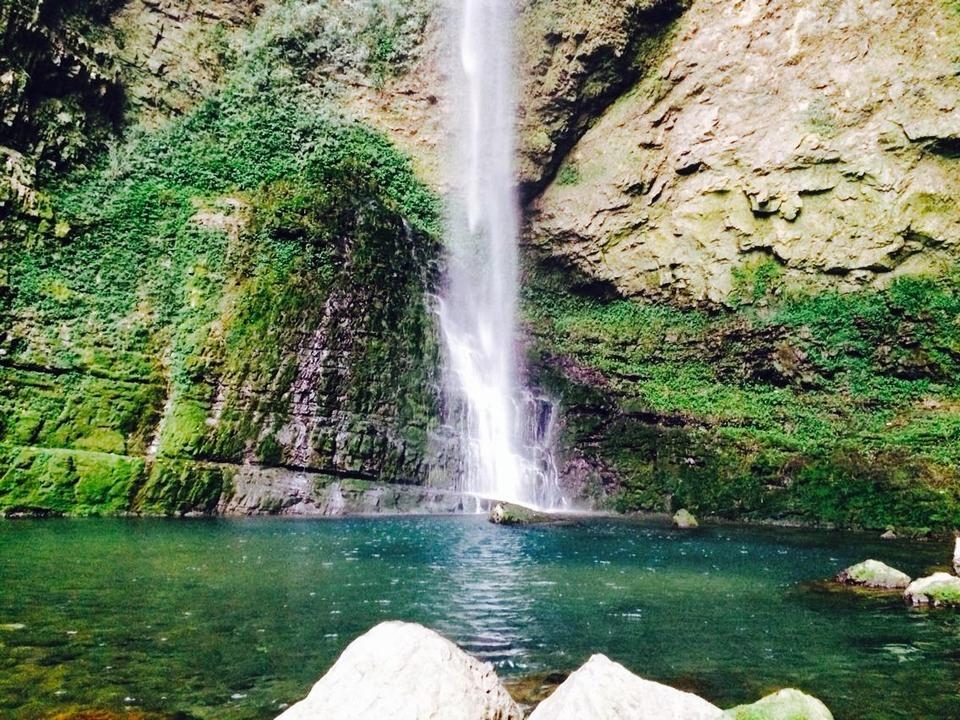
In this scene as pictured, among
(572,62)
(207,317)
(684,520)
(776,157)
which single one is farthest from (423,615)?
(572,62)

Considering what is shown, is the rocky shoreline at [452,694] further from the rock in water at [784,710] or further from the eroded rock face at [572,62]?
the eroded rock face at [572,62]

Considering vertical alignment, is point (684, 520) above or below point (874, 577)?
above

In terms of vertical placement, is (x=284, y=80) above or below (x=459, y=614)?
above

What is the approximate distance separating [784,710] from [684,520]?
15.4 m

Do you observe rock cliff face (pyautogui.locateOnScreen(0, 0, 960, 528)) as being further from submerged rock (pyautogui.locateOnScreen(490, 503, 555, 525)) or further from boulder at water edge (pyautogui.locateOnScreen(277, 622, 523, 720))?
boulder at water edge (pyautogui.locateOnScreen(277, 622, 523, 720))

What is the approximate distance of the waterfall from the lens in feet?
75.5

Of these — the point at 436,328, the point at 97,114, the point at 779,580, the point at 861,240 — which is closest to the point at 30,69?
the point at 97,114

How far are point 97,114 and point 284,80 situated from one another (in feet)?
22.8

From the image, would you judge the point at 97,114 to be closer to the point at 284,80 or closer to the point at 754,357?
the point at 284,80

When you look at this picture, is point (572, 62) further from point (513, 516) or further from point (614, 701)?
point (614, 701)

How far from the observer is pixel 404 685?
4.14 m

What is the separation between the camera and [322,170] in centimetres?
2367

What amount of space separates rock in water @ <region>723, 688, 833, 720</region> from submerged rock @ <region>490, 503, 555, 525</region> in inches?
533

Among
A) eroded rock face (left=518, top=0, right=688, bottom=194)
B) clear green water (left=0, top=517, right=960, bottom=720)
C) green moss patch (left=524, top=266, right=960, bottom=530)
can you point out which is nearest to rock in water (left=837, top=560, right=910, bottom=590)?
clear green water (left=0, top=517, right=960, bottom=720)
